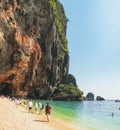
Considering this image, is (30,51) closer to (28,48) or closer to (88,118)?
(28,48)

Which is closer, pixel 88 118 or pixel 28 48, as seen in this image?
pixel 88 118

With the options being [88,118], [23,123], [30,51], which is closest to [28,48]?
[30,51]

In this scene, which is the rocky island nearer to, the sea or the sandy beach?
the sea

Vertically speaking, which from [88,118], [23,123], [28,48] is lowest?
[88,118]

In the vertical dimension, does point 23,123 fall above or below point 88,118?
above

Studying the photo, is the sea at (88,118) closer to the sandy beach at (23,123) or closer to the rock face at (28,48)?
the sandy beach at (23,123)

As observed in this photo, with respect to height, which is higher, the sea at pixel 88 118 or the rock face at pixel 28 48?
the rock face at pixel 28 48

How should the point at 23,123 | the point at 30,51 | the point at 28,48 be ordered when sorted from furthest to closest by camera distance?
the point at 30,51
the point at 28,48
the point at 23,123

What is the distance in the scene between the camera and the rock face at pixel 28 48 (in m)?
55.5

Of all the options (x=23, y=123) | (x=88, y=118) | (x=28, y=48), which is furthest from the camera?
(x=28, y=48)

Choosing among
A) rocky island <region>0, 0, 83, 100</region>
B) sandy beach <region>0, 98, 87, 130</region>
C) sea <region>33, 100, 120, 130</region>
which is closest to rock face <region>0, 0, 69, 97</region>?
rocky island <region>0, 0, 83, 100</region>

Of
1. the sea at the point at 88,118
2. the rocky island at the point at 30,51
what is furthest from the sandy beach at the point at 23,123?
the rocky island at the point at 30,51

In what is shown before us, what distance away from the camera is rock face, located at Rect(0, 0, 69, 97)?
2184 inches

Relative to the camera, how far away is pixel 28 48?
2463 inches
